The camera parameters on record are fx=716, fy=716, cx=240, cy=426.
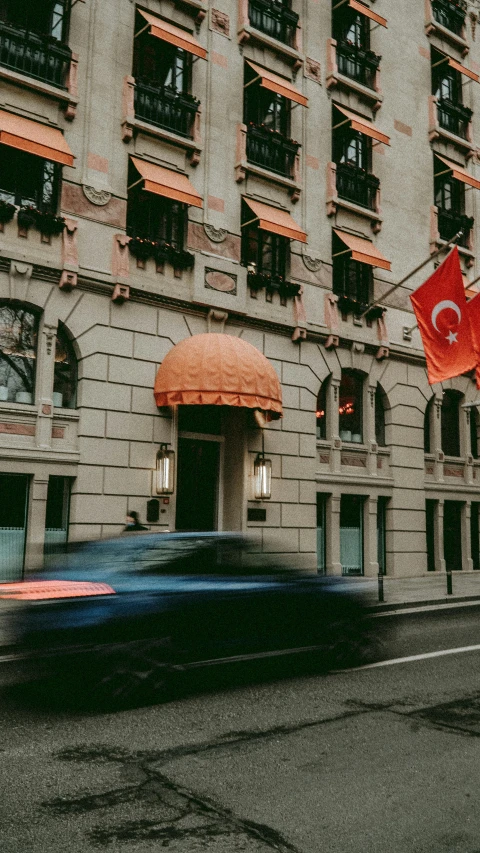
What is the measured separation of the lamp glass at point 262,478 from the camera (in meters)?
18.5

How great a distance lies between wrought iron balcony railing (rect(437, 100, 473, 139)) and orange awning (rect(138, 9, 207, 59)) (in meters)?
11.2

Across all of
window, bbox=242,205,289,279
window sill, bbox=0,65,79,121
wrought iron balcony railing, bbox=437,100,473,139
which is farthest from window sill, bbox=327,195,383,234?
window sill, bbox=0,65,79,121

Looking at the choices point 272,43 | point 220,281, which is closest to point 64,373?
point 220,281

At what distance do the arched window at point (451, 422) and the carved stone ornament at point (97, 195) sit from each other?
13805mm

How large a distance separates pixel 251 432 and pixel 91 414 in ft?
14.8

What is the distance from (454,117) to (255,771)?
1040 inches

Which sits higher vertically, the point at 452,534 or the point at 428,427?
the point at 428,427

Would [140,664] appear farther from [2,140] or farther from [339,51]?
[339,51]

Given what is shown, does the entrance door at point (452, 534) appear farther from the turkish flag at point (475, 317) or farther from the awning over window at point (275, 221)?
the awning over window at point (275, 221)

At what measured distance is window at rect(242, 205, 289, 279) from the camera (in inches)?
778

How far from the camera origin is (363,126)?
2195 cm

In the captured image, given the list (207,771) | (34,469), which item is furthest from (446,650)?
(34,469)

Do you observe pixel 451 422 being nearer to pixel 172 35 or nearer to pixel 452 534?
pixel 452 534

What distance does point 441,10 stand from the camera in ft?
86.8
